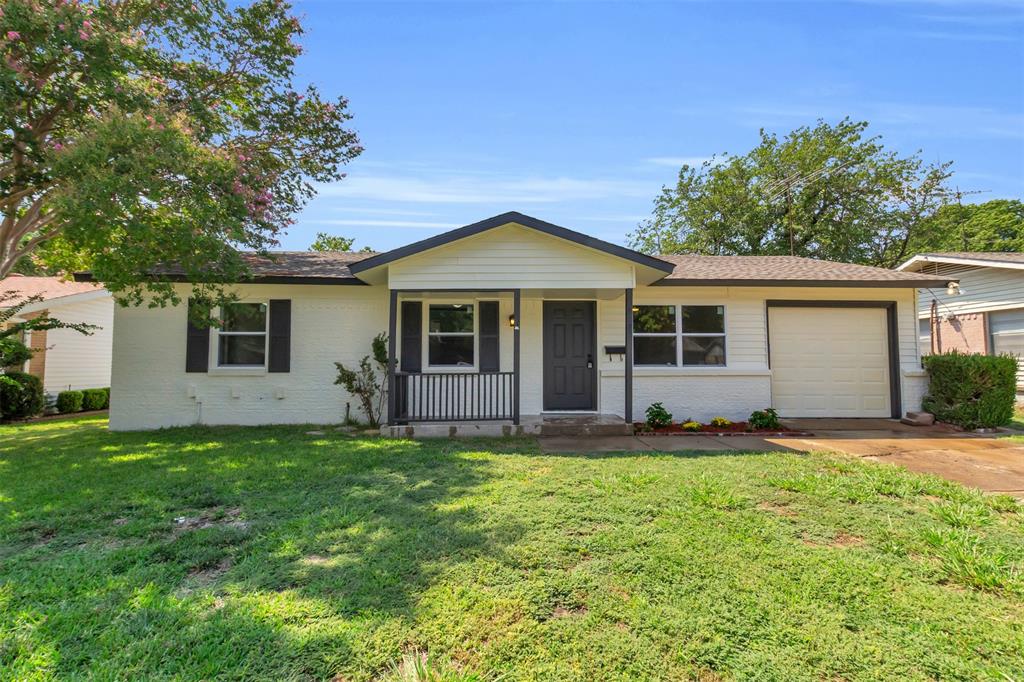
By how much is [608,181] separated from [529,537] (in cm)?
1361

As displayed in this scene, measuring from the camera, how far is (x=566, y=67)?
9055 millimetres

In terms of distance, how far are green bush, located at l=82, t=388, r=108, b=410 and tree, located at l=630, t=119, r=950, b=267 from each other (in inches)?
963

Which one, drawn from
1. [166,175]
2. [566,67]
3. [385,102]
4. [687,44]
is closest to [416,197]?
[385,102]

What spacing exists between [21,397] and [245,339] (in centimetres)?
676

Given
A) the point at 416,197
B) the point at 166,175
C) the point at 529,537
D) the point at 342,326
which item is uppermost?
the point at 416,197

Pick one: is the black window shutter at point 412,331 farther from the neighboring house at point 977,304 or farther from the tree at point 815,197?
the tree at point 815,197

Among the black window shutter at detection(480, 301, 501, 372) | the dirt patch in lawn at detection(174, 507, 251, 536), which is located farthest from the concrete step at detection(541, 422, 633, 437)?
the dirt patch in lawn at detection(174, 507, 251, 536)

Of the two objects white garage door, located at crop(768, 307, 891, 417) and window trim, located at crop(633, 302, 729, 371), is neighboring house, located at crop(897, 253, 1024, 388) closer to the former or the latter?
white garage door, located at crop(768, 307, 891, 417)

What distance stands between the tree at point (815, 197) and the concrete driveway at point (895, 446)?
1461 centimetres

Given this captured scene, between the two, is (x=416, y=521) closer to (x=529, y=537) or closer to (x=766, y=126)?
(x=529, y=537)

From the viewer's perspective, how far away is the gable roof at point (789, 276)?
8.62 metres

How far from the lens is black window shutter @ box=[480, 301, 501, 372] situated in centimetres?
881

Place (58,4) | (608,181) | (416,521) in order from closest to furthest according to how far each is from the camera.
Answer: (416,521) < (58,4) < (608,181)

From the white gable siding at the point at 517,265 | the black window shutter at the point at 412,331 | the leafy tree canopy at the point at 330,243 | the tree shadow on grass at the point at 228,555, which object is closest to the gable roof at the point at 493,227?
the white gable siding at the point at 517,265
